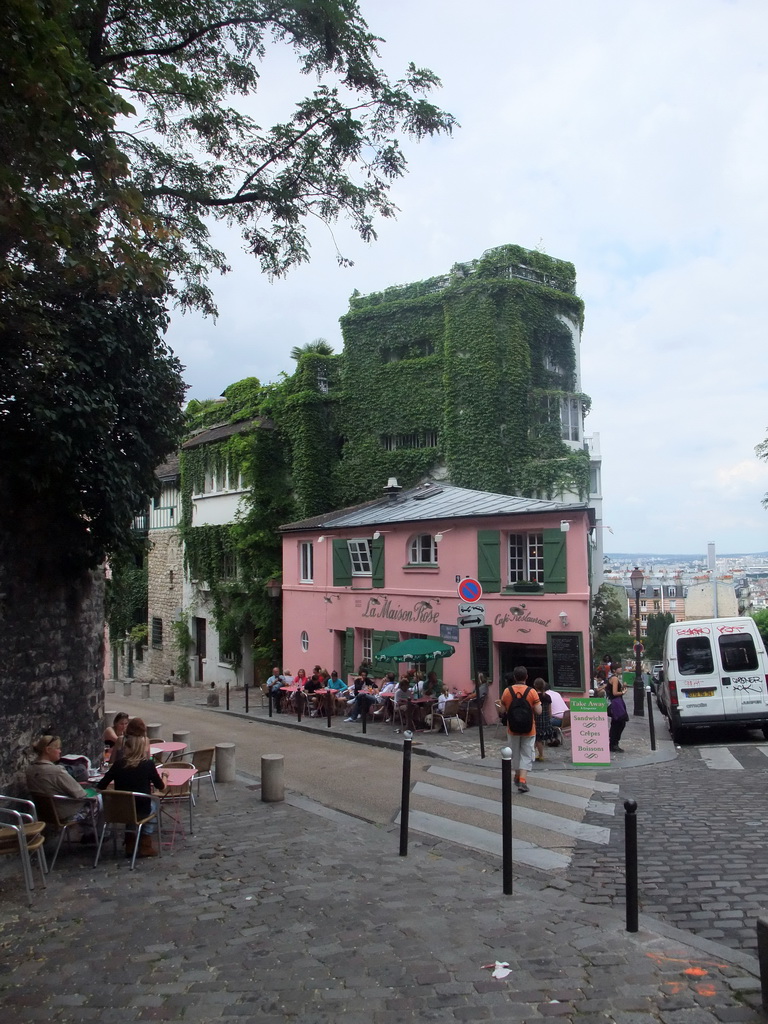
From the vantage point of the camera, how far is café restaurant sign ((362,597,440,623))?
20156 millimetres

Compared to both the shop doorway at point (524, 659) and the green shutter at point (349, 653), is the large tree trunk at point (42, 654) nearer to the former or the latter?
the shop doorway at point (524, 659)

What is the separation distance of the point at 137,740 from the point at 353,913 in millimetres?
3076

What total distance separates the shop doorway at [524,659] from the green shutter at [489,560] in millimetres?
1488

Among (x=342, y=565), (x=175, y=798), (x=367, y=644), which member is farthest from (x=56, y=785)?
(x=342, y=565)

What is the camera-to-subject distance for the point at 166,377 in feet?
34.7

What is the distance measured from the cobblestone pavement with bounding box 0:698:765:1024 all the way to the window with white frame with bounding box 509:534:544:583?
10.5 m

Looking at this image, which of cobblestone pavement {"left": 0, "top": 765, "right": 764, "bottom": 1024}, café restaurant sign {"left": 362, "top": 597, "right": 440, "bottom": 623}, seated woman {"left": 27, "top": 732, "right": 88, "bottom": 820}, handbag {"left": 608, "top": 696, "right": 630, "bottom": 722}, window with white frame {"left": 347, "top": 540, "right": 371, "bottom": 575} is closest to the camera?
cobblestone pavement {"left": 0, "top": 765, "right": 764, "bottom": 1024}

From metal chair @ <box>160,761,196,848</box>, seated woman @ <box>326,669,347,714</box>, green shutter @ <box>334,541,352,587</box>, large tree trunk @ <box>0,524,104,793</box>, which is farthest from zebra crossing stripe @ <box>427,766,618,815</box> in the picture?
green shutter @ <box>334,541,352,587</box>

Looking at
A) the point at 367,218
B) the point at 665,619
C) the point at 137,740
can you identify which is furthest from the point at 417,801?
the point at 665,619

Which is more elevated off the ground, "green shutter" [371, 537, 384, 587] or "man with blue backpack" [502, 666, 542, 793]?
"green shutter" [371, 537, 384, 587]

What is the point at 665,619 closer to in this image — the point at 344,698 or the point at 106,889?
the point at 344,698

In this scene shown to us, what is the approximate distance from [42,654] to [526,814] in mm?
6141

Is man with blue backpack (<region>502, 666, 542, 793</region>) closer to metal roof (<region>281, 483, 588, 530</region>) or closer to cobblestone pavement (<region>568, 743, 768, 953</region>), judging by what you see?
cobblestone pavement (<region>568, 743, 768, 953</region>)

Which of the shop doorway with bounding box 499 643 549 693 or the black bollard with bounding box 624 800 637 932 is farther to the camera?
the shop doorway with bounding box 499 643 549 693
